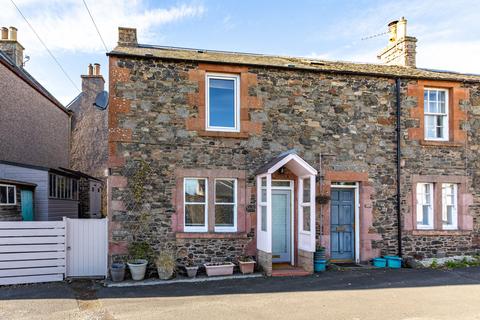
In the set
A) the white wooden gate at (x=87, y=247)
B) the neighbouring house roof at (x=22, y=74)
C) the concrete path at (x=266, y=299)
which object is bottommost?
the concrete path at (x=266, y=299)

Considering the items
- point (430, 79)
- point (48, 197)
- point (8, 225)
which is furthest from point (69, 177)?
point (430, 79)

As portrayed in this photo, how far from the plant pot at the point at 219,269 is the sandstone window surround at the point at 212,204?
0.90 m

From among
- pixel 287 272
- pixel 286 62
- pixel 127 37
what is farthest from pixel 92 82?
→ pixel 287 272

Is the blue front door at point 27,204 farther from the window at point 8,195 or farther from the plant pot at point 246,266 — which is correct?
the plant pot at point 246,266

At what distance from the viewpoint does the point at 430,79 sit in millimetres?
14047

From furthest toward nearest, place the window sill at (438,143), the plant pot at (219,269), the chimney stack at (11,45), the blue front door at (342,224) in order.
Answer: the chimney stack at (11,45) < the window sill at (438,143) < the blue front door at (342,224) < the plant pot at (219,269)

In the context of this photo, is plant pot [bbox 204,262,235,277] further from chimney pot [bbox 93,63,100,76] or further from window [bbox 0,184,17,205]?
chimney pot [bbox 93,63,100,76]

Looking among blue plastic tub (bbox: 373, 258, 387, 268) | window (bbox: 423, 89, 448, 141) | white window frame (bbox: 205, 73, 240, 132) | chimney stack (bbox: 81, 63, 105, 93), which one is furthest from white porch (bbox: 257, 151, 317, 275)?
chimney stack (bbox: 81, 63, 105, 93)

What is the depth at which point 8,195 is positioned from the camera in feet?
42.0

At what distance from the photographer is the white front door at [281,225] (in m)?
12.9

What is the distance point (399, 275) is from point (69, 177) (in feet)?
47.1

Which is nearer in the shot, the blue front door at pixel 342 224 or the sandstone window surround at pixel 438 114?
the blue front door at pixel 342 224

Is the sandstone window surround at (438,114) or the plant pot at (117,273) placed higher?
the sandstone window surround at (438,114)

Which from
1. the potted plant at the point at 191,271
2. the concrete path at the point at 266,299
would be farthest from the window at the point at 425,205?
the potted plant at the point at 191,271
